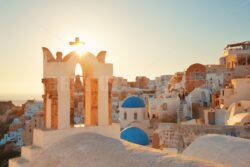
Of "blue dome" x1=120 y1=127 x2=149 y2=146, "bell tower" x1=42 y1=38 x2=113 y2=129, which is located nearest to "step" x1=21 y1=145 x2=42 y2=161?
"bell tower" x1=42 y1=38 x2=113 y2=129

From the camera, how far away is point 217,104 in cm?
2630

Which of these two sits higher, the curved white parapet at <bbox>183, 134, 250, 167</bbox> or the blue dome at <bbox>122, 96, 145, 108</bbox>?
the blue dome at <bbox>122, 96, 145, 108</bbox>

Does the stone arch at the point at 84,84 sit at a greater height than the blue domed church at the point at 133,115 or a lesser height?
greater

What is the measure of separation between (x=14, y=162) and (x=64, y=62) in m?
2.15

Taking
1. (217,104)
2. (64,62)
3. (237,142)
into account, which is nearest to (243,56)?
(217,104)

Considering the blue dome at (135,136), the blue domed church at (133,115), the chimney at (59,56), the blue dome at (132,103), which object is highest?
the chimney at (59,56)

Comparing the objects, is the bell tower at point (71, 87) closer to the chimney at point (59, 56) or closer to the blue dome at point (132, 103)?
the chimney at point (59, 56)

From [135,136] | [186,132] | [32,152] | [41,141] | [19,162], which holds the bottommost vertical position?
[135,136]

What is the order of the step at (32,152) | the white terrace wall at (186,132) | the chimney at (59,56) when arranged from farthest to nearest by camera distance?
1. the white terrace wall at (186,132)
2. the chimney at (59,56)
3. the step at (32,152)

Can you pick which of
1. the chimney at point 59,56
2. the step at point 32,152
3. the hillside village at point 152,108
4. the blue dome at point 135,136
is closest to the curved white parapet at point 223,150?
the hillside village at point 152,108

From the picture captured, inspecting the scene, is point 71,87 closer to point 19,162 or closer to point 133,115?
point 19,162

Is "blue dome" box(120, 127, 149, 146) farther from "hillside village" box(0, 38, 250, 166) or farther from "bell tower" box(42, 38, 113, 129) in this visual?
"bell tower" box(42, 38, 113, 129)

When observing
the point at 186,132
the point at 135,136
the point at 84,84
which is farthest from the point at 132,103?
the point at 84,84

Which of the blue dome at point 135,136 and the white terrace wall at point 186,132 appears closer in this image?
the white terrace wall at point 186,132
